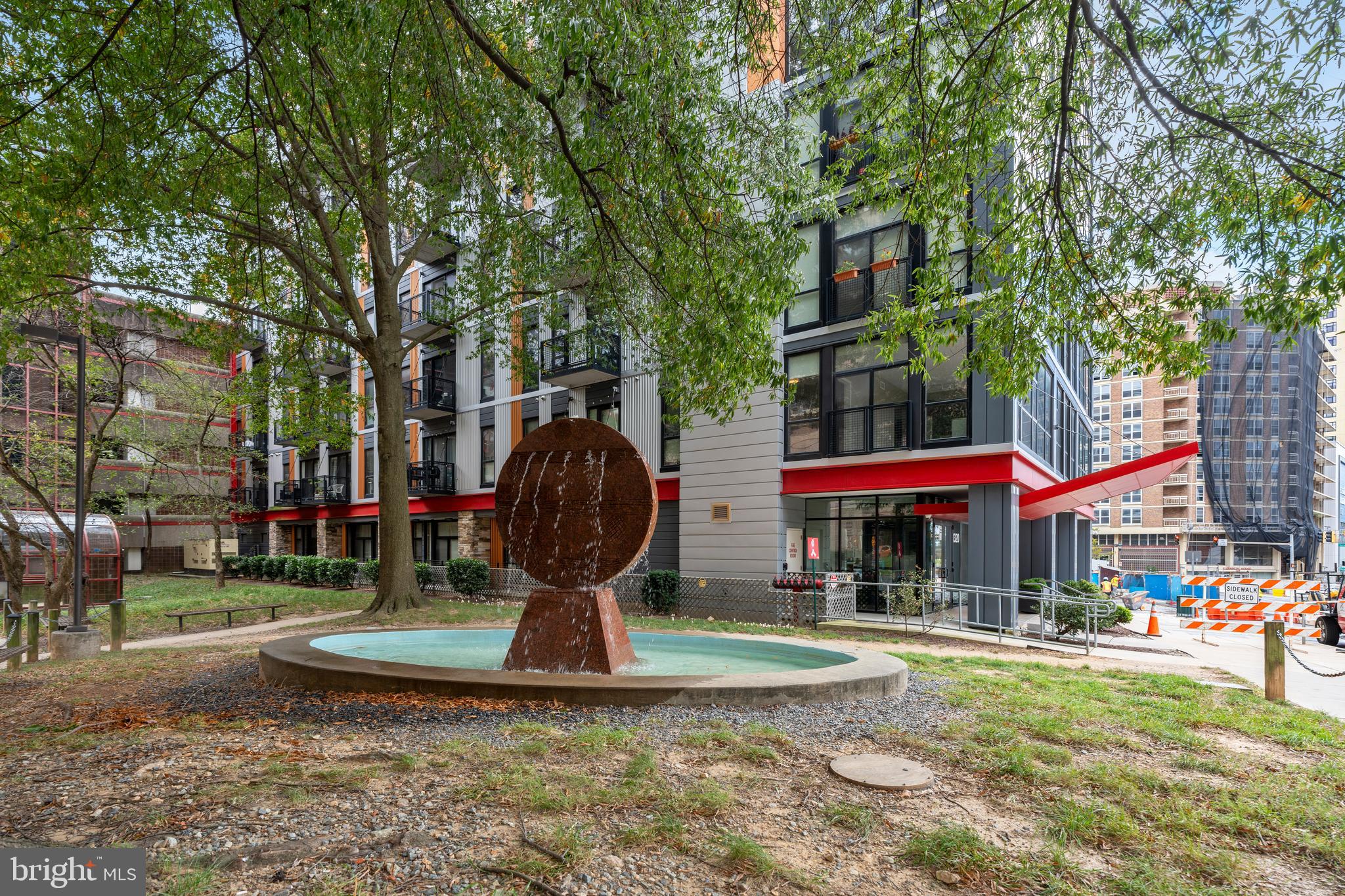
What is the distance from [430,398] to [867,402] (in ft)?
59.0

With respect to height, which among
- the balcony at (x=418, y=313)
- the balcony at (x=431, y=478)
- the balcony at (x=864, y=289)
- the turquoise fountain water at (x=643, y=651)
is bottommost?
the turquoise fountain water at (x=643, y=651)

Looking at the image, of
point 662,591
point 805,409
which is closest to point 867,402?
point 805,409

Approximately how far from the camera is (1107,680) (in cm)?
937

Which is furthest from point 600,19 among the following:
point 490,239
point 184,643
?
point 184,643

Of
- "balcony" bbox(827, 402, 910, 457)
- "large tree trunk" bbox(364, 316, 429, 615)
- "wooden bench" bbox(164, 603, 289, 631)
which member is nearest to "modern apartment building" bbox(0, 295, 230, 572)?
"wooden bench" bbox(164, 603, 289, 631)

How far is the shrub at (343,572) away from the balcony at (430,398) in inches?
248

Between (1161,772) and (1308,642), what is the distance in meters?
15.9

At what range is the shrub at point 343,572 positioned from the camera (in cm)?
2744

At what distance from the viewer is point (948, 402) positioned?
636 inches

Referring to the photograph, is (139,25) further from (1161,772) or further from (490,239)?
(1161,772)

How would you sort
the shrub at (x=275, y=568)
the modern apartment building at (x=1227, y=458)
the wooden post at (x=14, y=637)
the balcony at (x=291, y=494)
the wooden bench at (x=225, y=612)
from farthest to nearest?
the modern apartment building at (x=1227, y=458)
the balcony at (x=291, y=494)
the shrub at (x=275, y=568)
the wooden bench at (x=225, y=612)
the wooden post at (x=14, y=637)

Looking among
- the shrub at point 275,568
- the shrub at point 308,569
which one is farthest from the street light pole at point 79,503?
the shrub at point 275,568

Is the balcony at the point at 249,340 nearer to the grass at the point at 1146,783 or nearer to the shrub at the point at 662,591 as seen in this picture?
the shrub at the point at 662,591

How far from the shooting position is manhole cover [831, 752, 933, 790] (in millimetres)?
4516
